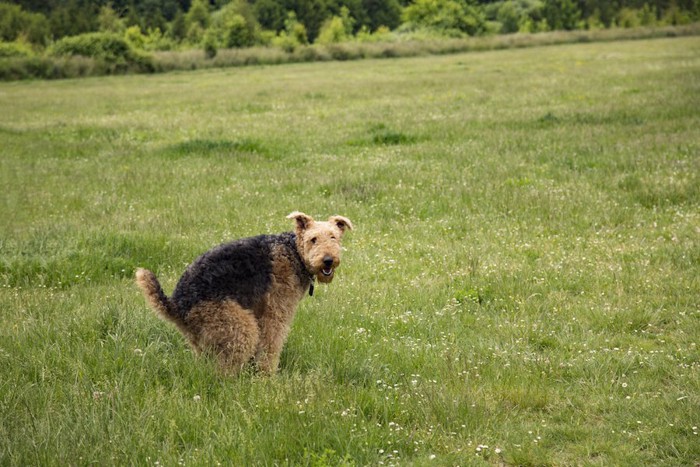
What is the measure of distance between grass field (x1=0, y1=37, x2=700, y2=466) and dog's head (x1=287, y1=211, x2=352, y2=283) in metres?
0.92

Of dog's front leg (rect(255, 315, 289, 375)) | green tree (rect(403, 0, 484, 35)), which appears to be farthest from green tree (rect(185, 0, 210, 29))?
dog's front leg (rect(255, 315, 289, 375))

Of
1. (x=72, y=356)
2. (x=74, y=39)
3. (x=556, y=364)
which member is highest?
(x=74, y=39)

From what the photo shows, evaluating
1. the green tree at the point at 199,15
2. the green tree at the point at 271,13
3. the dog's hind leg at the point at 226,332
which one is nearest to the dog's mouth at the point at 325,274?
the dog's hind leg at the point at 226,332

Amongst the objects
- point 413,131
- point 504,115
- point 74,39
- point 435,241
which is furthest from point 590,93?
point 74,39

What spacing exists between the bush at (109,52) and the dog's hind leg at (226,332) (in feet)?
195

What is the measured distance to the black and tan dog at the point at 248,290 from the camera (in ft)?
18.1

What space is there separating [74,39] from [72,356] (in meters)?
64.1

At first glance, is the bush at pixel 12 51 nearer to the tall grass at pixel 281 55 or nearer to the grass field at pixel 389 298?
the tall grass at pixel 281 55

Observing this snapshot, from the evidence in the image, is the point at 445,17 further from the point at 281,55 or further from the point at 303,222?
the point at 303,222

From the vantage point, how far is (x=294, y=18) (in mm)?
108625

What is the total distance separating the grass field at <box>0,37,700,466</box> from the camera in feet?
16.0

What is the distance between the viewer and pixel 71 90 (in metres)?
42.8

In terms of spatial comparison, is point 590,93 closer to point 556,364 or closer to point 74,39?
point 556,364

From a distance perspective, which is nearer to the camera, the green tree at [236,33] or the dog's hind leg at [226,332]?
the dog's hind leg at [226,332]
